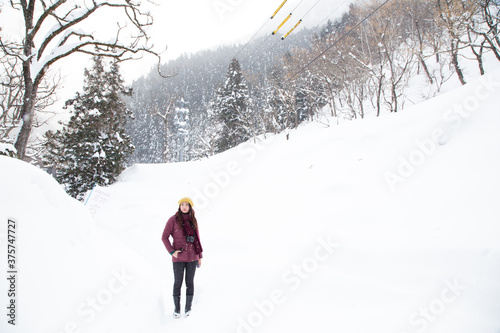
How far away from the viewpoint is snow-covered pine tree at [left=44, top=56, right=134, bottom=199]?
16328 millimetres

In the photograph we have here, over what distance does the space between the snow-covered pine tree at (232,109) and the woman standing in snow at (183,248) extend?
25.2 meters

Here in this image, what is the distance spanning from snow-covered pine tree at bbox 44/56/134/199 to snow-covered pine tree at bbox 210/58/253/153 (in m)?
13.6

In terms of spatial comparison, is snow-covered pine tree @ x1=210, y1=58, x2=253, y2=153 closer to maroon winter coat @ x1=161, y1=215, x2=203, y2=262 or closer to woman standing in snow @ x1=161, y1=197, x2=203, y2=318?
woman standing in snow @ x1=161, y1=197, x2=203, y2=318

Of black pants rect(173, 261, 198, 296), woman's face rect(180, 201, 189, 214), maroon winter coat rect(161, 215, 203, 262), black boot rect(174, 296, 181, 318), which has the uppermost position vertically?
woman's face rect(180, 201, 189, 214)

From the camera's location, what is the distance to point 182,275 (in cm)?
382

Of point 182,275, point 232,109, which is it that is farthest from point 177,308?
point 232,109

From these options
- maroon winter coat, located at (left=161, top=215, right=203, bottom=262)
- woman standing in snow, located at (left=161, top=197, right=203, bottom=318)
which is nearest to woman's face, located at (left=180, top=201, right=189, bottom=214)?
woman standing in snow, located at (left=161, top=197, right=203, bottom=318)

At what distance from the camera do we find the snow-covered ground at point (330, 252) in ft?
9.48

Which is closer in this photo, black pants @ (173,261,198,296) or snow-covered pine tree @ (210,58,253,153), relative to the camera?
black pants @ (173,261,198,296)

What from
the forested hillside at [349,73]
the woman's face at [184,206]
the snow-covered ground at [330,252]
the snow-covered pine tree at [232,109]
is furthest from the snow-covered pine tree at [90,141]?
the woman's face at [184,206]

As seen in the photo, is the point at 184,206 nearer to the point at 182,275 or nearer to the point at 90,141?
the point at 182,275

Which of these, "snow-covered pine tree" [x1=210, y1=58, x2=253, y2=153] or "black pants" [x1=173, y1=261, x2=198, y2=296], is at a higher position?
"snow-covered pine tree" [x1=210, y1=58, x2=253, y2=153]

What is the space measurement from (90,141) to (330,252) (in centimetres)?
1735

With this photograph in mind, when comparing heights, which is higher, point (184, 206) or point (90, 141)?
point (90, 141)
